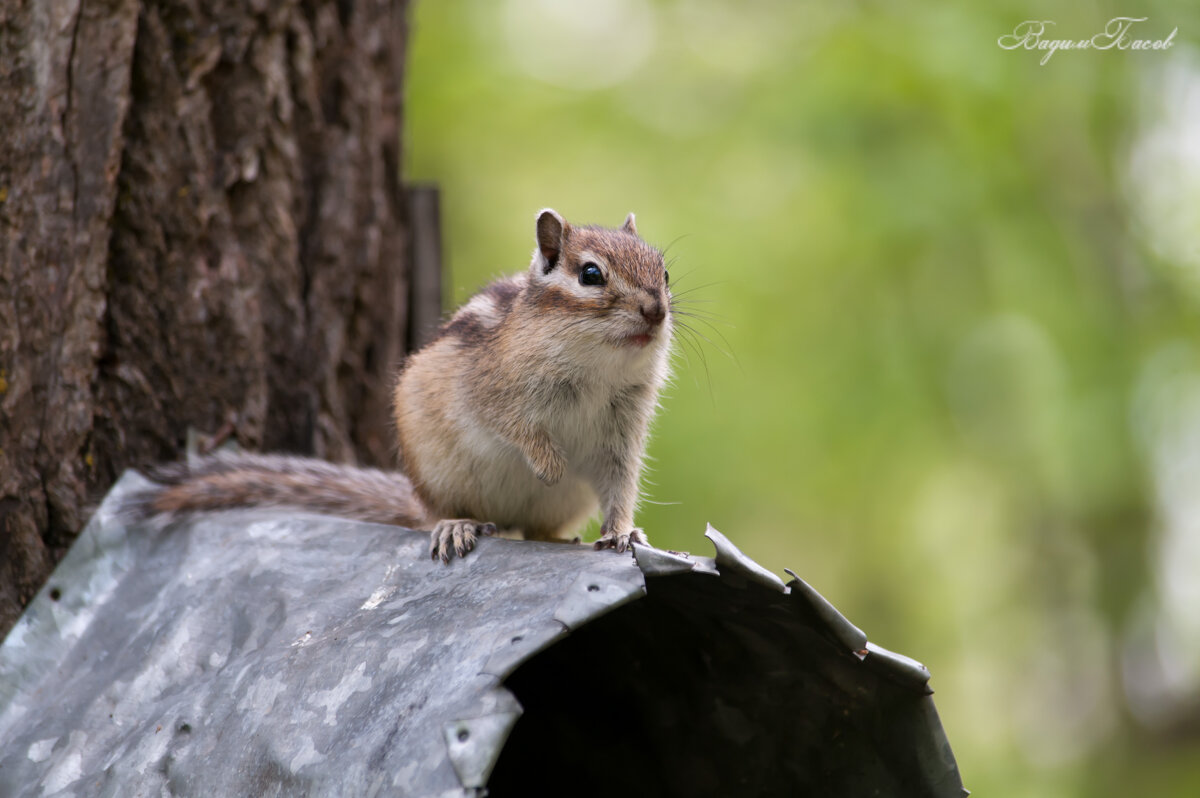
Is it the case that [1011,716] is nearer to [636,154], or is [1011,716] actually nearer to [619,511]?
[636,154]

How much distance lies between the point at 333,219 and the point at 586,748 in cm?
202

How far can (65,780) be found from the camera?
2283mm

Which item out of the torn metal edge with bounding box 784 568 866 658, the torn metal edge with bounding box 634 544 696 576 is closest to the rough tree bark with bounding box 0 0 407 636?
the torn metal edge with bounding box 634 544 696 576

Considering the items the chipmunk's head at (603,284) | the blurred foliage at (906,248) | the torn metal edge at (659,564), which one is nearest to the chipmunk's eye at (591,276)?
the chipmunk's head at (603,284)

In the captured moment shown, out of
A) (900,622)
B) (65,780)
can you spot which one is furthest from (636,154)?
(65,780)

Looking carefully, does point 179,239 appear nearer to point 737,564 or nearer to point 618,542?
point 618,542

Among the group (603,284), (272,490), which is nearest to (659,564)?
(603,284)

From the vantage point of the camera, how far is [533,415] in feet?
10.3

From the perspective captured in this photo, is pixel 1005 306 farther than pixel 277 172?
Yes

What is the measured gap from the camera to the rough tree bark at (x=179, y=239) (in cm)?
292

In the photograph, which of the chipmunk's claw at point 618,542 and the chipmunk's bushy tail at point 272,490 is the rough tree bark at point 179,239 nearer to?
the chipmunk's bushy tail at point 272,490

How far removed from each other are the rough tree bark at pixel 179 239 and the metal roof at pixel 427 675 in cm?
25

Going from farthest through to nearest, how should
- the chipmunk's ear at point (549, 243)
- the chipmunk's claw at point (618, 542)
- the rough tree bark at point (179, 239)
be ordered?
the chipmunk's ear at point (549, 243), the rough tree bark at point (179, 239), the chipmunk's claw at point (618, 542)

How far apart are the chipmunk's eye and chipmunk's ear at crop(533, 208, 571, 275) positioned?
17 centimetres
